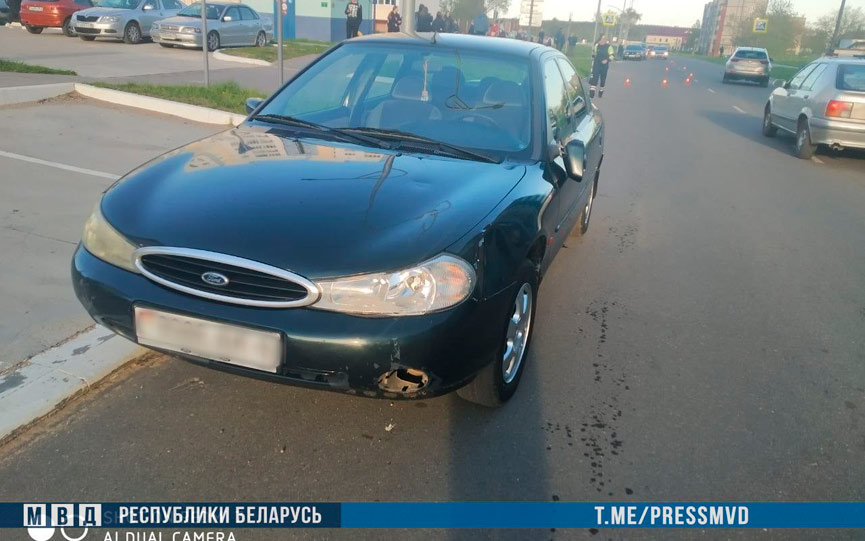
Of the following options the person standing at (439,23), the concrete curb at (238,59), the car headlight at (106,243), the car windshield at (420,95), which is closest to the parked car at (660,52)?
the person standing at (439,23)

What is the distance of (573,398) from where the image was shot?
3.50 meters

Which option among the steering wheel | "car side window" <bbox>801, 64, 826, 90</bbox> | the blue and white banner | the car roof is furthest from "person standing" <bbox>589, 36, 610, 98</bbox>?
the blue and white banner

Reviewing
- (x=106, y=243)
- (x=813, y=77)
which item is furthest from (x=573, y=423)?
(x=813, y=77)

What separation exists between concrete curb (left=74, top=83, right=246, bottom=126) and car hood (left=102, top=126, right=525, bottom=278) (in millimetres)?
6563

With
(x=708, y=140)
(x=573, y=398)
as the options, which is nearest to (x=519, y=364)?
(x=573, y=398)

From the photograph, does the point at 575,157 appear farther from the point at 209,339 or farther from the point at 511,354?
the point at 209,339

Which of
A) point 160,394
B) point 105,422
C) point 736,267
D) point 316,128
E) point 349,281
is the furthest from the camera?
point 736,267

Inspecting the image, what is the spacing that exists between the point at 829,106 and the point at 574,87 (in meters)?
7.29

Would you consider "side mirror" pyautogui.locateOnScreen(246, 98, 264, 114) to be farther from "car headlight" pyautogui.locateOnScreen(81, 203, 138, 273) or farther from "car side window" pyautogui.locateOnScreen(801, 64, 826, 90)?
"car side window" pyautogui.locateOnScreen(801, 64, 826, 90)

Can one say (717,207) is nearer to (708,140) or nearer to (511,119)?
(511,119)

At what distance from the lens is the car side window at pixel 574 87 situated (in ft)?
17.0

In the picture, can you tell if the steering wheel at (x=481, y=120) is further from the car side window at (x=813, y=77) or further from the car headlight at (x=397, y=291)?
the car side window at (x=813, y=77)

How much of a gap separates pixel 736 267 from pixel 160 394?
460 cm

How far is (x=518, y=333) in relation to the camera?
3418 millimetres
